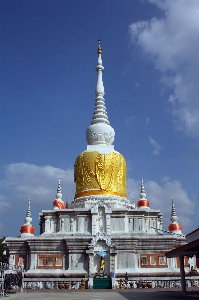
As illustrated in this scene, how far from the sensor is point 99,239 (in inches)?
1340

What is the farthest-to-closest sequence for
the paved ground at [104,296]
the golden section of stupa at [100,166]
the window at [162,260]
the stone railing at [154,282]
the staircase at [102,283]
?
the golden section of stupa at [100,166]
the window at [162,260]
the stone railing at [154,282]
the staircase at [102,283]
the paved ground at [104,296]

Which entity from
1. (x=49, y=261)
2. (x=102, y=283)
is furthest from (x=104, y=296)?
(x=49, y=261)

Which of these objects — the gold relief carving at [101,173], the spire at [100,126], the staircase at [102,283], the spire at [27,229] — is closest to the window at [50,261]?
the staircase at [102,283]


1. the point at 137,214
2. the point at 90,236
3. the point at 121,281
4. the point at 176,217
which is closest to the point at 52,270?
the point at 90,236

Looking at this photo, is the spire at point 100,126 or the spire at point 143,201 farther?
the spire at point 100,126

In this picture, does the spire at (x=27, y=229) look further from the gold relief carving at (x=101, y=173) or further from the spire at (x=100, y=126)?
the spire at (x=100, y=126)

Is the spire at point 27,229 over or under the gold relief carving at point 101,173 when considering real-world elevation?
under

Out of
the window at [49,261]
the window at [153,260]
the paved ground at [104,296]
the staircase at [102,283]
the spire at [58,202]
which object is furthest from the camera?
the spire at [58,202]

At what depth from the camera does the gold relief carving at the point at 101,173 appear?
1572 inches

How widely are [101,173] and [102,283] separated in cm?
1238

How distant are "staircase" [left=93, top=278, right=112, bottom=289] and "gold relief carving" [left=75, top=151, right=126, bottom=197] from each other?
10334 millimetres

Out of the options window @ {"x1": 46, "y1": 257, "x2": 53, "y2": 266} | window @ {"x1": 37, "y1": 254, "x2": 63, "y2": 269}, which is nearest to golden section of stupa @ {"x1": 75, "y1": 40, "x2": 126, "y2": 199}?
window @ {"x1": 37, "y1": 254, "x2": 63, "y2": 269}

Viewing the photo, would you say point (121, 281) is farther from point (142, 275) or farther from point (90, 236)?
point (90, 236)

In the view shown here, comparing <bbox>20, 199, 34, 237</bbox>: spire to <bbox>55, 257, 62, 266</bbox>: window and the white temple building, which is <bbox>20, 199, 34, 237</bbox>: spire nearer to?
the white temple building
